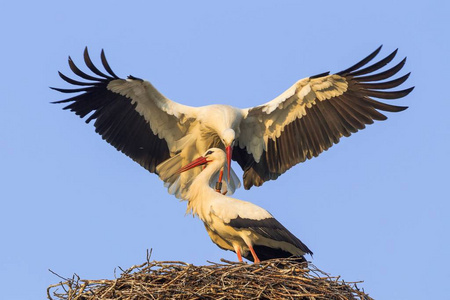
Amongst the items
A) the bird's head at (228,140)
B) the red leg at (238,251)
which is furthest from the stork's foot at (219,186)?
the red leg at (238,251)

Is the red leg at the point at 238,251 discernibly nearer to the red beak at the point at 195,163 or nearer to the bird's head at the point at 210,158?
the bird's head at the point at 210,158

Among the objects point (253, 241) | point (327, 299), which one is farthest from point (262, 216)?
point (327, 299)

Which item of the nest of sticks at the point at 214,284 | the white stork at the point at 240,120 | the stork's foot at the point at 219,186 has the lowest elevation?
the nest of sticks at the point at 214,284

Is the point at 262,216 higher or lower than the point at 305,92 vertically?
lower

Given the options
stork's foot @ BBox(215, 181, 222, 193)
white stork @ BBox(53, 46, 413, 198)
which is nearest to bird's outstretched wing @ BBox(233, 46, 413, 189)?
white stork @ BBox(53, 46, 413, 198)

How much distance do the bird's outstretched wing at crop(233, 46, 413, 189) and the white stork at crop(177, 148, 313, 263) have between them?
5.28ft

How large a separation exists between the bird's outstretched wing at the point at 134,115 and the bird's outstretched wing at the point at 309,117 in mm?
818

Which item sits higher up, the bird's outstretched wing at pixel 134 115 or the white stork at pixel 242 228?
the bird's outstretched wing at pixel 134 115

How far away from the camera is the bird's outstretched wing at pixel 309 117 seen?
1290 cm

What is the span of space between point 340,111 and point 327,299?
3584 millimetres

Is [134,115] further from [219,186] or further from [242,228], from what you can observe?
[242,228]

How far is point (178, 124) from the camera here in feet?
43.3

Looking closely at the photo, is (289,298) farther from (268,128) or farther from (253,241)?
(268,128)

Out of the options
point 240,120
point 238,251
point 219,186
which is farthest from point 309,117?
point 238,251
